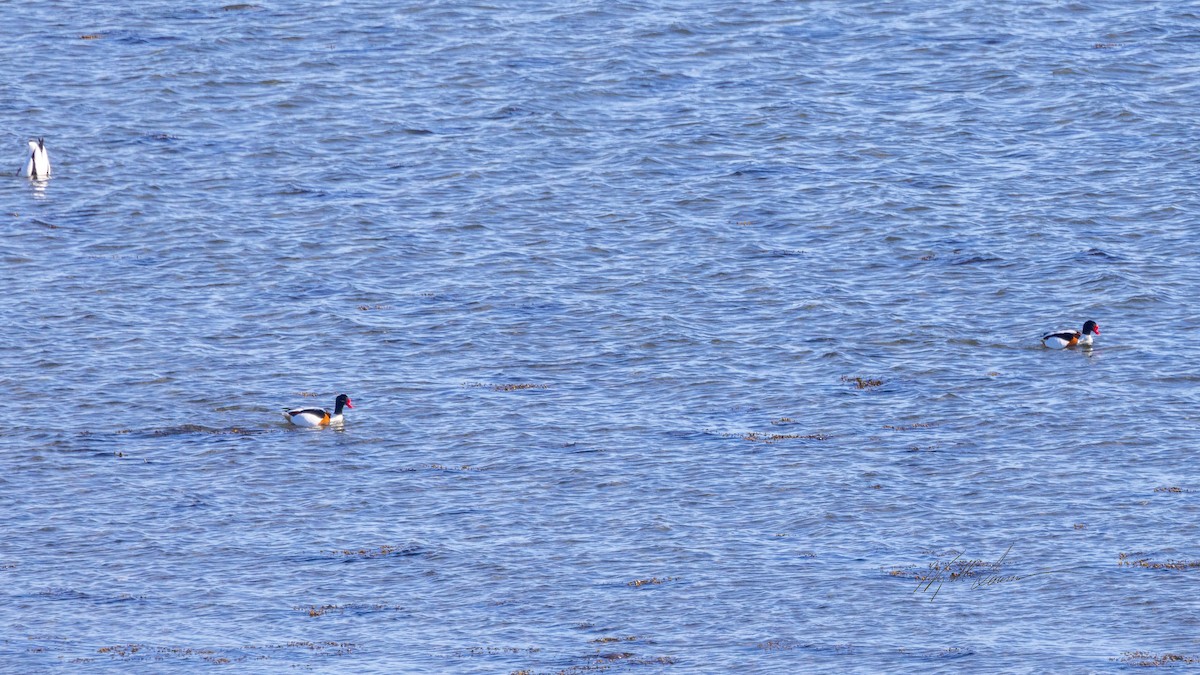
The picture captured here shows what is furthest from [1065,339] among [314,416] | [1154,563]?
[314,416]

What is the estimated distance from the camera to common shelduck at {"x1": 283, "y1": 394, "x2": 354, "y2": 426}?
70.6ft

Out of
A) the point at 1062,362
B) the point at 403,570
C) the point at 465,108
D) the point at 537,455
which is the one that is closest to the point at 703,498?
the point at 537,455

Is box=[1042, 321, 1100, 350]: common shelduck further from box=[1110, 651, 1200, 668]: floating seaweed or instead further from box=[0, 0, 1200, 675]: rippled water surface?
box=[1110, 651, 1200, 668]: floating seaweed

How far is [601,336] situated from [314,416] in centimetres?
534

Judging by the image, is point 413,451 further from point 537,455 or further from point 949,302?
point 949,302

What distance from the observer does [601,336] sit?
2519 cm

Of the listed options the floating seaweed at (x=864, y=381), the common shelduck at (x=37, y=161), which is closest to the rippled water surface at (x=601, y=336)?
the floating seaweed at (x=864, y=381)

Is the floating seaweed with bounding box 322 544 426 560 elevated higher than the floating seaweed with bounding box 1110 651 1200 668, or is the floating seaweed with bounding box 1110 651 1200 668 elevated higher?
the floating seaweed with bounding box 322 544 426 560

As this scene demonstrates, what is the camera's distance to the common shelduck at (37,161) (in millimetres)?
31703

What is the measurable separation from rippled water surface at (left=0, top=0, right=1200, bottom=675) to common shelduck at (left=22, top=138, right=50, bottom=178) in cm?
85

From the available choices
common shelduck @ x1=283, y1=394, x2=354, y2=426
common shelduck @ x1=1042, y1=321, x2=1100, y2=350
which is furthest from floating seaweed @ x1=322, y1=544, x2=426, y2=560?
common shelduck @ x1=1042, y1=321, x2=1100, y2=350

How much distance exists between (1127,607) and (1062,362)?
7997 millimetres

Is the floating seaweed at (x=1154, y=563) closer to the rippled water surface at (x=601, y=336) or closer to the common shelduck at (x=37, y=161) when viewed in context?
the rippled water surface at (x=601, y=336)

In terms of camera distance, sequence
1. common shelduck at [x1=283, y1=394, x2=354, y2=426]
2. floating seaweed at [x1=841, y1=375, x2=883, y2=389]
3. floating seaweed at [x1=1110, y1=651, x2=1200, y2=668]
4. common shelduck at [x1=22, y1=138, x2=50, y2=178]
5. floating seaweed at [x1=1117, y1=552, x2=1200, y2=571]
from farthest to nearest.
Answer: common shelduck at [x1=22, y1=138, x2=50, y2=178] → floating seaweed at [x1=841, y1=375, x2=883, y2=389] → common shelduck at [x1=283, y1=394, x2=354, y2=426] → floating seaweed at [x1=1117, y1=552, x2=1200, y2=571] → floating seaweed at [x1=1110, y1=651, x2=1200, y2=668]
